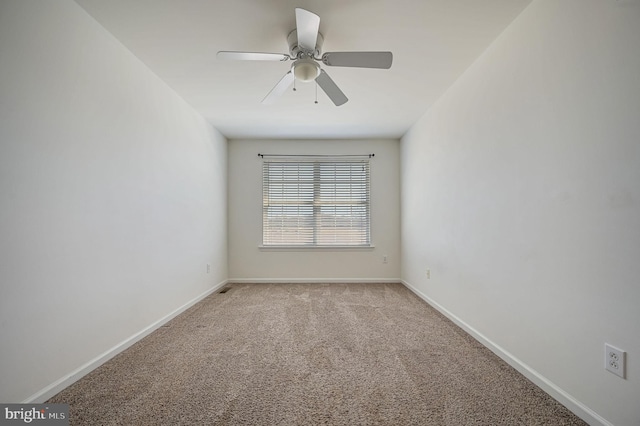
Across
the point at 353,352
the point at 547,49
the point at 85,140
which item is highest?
the point at 547,49

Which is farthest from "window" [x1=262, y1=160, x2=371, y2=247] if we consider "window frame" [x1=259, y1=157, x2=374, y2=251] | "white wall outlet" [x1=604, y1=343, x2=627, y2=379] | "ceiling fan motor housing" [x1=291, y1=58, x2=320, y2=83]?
"white wall outlet" [x1=604, y1=343, x2=627, y2=379]

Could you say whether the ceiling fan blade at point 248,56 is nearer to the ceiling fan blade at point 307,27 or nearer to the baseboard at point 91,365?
the ceiling fan blade at point 307,27

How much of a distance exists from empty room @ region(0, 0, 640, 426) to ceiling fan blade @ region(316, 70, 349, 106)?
5cm

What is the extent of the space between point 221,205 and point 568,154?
390 centimetres

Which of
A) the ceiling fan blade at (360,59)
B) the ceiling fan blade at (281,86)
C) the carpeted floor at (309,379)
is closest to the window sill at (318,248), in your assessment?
the carpeted floor at (309,379)

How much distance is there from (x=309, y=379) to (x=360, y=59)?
199 cm

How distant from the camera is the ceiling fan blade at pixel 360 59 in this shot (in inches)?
69.2

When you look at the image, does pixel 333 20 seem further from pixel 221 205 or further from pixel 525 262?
pixel 221 205

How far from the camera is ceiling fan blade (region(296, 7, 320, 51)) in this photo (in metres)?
1.54

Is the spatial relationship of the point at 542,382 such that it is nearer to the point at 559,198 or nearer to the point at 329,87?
the point at 559,198

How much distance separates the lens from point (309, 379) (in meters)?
1.71

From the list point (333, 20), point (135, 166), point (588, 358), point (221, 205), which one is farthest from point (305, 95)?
point (588, 358)

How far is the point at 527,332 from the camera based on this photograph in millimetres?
1750

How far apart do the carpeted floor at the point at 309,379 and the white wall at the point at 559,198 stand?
0.27 m
